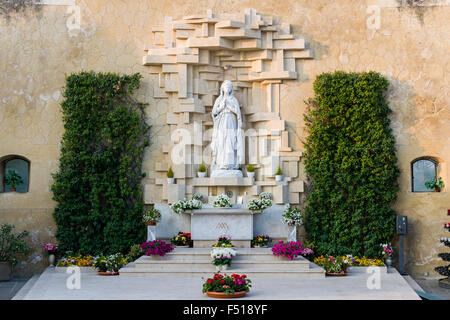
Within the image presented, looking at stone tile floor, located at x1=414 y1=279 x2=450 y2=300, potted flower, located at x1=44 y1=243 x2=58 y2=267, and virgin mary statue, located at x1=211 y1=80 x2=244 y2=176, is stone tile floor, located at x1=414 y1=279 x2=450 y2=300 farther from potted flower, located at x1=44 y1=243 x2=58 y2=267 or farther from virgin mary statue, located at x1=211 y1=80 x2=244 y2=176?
potted flower, located at x1=44 y1=243 x2=58 y2=267

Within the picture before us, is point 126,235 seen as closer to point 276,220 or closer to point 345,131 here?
point 276,220

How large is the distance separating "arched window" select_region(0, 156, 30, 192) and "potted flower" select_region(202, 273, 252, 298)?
8.38 meters

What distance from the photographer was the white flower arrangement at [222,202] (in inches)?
635

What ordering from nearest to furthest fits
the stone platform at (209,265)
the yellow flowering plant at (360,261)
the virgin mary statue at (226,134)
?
the stone platform at (209,265) → the yellow flowering plant at (360,261) → the virgin mary statue at (226,134)

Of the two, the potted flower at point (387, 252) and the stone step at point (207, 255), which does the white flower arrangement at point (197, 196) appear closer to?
the stone step at point (207, 255)

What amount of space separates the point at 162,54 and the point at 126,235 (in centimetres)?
539

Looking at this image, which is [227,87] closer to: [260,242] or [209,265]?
[260,242]

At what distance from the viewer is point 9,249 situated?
1606 cm

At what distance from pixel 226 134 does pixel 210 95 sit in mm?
1465

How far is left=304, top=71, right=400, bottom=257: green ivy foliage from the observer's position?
1666 centimetres

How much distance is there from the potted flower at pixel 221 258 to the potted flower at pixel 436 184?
21.8ft

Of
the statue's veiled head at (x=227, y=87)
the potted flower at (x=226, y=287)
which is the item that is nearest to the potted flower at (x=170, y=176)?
the statue's veiled head at (x=227, y=87)

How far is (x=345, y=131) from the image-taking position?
17.0 m

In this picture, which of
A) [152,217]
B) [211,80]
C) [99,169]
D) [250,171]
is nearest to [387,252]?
[250,171]
